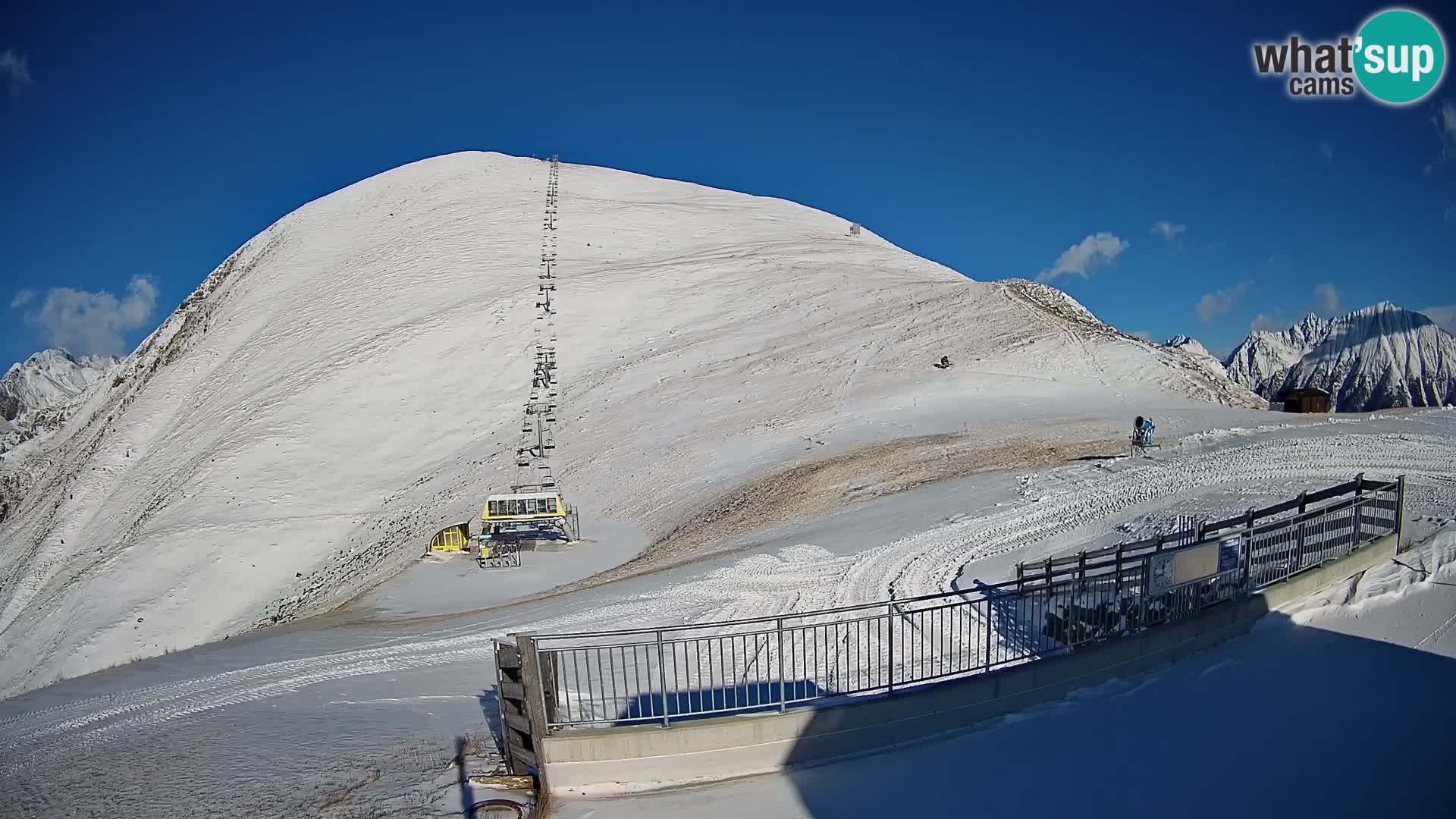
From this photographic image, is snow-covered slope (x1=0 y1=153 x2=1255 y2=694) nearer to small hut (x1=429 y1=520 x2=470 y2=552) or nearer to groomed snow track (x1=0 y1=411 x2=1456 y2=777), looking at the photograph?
small hut (x1=429 y1=520 x2=470 y2=552)

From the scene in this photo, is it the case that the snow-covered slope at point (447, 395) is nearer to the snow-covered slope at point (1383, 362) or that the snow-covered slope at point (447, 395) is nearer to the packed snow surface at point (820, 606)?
the packed snow surface at point (820, 606)

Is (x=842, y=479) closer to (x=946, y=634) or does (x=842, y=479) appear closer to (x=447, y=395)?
(x=946, y=634)

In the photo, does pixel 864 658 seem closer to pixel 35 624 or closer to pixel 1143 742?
pixel 1143 742

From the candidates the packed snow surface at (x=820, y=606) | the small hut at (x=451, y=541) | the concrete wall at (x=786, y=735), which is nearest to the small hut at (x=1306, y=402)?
the packed snow surface at (x=820, y=606)

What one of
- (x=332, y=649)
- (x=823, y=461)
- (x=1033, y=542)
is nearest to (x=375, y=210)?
(x=823, y=461)

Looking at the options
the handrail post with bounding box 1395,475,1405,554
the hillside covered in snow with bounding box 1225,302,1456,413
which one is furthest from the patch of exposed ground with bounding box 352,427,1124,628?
the hillside covered in snow with bounding box 1225,302,1456,413
